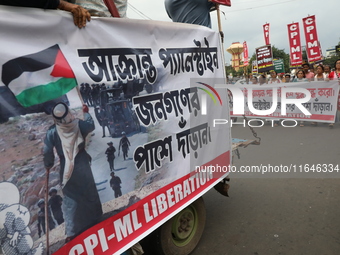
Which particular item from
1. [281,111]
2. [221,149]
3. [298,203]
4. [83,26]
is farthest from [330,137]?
[83,26]

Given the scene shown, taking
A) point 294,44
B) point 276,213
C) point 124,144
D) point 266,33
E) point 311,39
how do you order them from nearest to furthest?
1. point 124,144
2. point 276,213
3. point 311,39
4. point 294,44
5. point 266,33

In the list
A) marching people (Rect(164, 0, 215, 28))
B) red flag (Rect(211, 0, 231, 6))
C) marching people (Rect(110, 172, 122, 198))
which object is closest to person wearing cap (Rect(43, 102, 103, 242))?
marching people (Rect(110, 172, 122, 198))

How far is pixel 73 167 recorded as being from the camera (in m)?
1.62

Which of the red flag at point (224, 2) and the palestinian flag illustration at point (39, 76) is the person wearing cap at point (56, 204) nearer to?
the palestinian flag illustration at point (39, 76)

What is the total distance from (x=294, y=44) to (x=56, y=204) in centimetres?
1810

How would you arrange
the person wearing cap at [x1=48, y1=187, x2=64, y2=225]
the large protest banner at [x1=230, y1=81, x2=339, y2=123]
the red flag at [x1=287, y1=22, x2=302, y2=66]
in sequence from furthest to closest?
the red flag at [x1=287, y1=22, x2=302, y2=66], the large protest banner at [x1=230, y1=81, x2=339, y2=123], the person wearing cap at [x1=48, y1=187, x2=64, y2=225]

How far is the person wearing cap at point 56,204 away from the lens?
1516 millimetres

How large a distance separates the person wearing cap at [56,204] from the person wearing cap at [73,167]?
0.03 meters

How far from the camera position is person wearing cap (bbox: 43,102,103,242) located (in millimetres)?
1559

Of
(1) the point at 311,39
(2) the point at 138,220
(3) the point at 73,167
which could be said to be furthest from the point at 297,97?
(3) the point at 73,167

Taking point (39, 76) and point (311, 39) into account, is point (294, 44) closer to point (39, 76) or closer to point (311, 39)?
point (311, 39)

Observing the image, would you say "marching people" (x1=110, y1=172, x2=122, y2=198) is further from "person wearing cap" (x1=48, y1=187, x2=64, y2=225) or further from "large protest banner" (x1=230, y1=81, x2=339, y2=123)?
"large protest banner" (x1=230, y1=81, x2=339, y2=123)

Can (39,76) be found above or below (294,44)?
below

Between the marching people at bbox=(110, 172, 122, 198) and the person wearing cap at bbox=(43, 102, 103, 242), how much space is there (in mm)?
132
